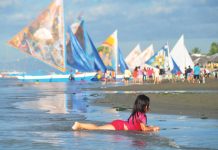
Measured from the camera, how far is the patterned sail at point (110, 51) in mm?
90750

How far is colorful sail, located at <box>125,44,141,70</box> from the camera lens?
429ft

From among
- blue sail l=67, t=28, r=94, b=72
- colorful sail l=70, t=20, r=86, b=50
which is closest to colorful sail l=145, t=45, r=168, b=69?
colorful sail l=70, t=20, r=86, b=50

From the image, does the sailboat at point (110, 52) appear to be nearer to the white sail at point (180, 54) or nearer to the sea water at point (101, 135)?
the white sail at point (180, 54)

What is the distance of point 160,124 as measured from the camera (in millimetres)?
13844

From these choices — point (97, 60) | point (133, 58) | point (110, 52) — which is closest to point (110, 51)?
point (110, 52)

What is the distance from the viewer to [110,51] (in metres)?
91.9

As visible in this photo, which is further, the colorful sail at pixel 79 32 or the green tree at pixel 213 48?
the green tree at pixel 213 48

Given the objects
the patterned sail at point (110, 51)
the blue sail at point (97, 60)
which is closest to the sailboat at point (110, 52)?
the patterned sail at point (110, 51)

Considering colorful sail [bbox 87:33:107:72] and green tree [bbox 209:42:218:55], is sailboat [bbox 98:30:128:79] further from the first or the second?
green tree [bbox 209:42:218:55]

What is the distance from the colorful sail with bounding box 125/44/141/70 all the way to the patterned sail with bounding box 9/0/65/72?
6386 cm

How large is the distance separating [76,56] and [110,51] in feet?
59.9

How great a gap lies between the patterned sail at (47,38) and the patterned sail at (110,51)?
24.1 m

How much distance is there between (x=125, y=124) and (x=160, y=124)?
1.62 m

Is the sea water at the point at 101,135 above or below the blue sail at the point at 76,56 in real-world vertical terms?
below
